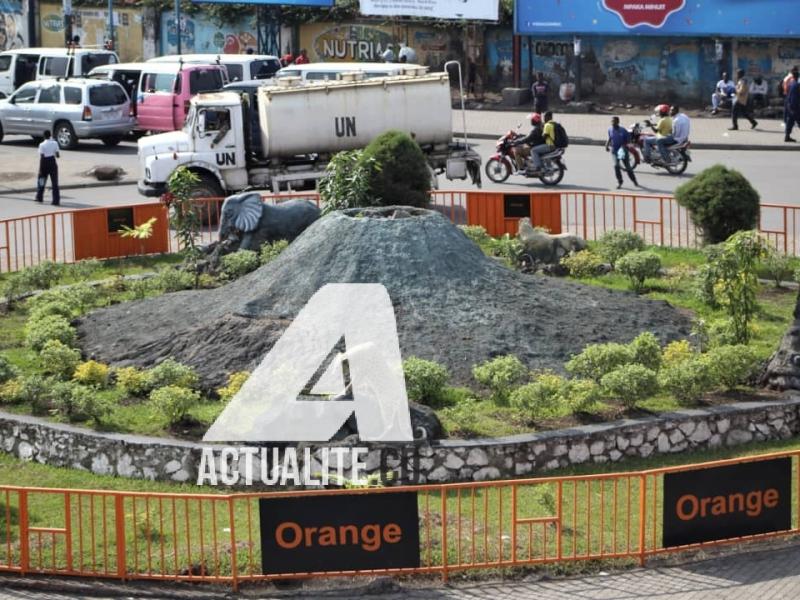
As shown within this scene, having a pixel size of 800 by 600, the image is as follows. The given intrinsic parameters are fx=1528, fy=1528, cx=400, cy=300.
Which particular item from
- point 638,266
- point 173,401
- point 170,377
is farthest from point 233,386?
point 638,266

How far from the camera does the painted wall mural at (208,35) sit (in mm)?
46531

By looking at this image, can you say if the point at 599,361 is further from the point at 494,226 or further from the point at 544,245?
the point at 494,226

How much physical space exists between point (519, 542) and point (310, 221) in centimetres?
1018

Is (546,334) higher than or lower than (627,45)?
lower

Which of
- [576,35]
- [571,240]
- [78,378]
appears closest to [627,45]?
[576,35]

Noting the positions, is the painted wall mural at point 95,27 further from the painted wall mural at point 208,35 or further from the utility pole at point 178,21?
the utility pole at point 178,21

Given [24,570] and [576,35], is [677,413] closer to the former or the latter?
[24,570]

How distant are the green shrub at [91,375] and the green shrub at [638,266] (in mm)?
7191

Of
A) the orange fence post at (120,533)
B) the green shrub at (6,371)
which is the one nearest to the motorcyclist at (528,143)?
the green shrub at (6,371)

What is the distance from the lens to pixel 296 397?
46.7 feet

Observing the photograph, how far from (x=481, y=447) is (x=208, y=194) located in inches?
564

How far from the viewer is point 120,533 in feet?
37.4

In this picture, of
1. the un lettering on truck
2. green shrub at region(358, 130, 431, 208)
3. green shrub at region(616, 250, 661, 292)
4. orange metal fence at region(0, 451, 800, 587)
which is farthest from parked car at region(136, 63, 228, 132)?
orange metal fence at region(0, 451, 800, 587)

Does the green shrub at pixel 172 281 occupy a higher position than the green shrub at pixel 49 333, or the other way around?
the green shrub at pixel 172 281
